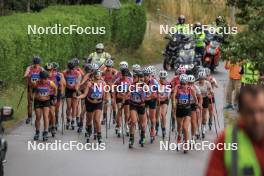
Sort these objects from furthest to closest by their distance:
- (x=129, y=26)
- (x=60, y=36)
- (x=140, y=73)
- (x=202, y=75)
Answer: (x=129, y=26) < (x=60, y=36) < (x=202, y=75) < (x=140, y=73)

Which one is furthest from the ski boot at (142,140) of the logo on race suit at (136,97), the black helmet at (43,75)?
the black helmet at (43,75)

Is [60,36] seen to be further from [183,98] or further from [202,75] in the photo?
[183,98]

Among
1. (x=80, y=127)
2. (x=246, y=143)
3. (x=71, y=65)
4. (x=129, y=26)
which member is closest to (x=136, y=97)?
(x=80, y=127)

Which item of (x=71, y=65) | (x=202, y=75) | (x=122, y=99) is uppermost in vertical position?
(x=71, y=65)

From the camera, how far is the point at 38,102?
17.0m

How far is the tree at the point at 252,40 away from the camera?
12984mm

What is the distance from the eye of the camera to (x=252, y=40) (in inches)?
516

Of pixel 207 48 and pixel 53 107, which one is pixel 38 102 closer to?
pixel 53 107

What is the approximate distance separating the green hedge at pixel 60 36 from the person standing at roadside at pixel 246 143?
686 inches

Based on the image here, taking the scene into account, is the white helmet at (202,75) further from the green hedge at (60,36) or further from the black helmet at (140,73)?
the green hedge at (60,36)

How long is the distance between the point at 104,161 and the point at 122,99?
2.93 meters

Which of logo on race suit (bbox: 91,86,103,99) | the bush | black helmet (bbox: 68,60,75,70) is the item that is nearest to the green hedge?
the bush

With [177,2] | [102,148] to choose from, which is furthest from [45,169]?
[177,2]

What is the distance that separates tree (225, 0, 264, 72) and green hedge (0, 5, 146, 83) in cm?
953
